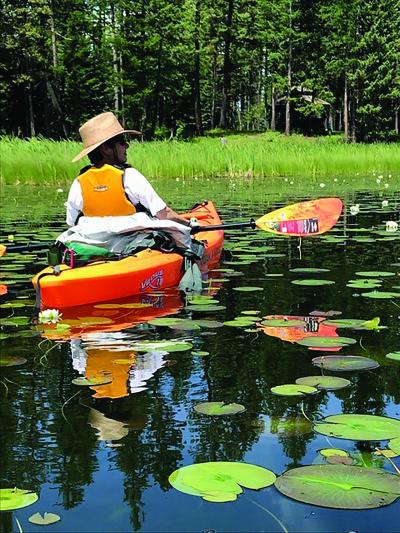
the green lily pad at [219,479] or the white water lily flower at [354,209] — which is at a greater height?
the white water lily flower at [354,209]

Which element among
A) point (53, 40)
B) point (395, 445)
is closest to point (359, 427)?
point (395, 445)

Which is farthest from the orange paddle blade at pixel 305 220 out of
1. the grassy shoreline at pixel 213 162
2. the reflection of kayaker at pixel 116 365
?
the grassy shoreline at pixel 213 162

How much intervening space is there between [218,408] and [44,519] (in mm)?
836

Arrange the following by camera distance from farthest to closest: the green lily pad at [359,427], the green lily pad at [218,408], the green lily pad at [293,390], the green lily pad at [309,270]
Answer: the green lily pad at [309,270] → the green lily pad at [293,390] → the green lily pad at [218,408] → the green lily pad at [359,427]

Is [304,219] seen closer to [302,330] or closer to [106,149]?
[106,149]

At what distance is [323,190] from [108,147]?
8455mm

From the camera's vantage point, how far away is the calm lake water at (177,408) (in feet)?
5.51

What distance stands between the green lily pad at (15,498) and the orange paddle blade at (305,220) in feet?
12.5

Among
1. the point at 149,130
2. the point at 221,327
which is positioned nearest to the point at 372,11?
the point at 149,130

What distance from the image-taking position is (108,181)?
4512 millimetres

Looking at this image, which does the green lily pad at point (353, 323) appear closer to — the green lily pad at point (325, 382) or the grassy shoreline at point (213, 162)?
the green lily pad at point (325, 382)

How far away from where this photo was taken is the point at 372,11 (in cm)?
3788

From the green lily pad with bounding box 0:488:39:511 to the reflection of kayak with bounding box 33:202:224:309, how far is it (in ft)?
7.81

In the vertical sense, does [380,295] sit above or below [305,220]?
below
